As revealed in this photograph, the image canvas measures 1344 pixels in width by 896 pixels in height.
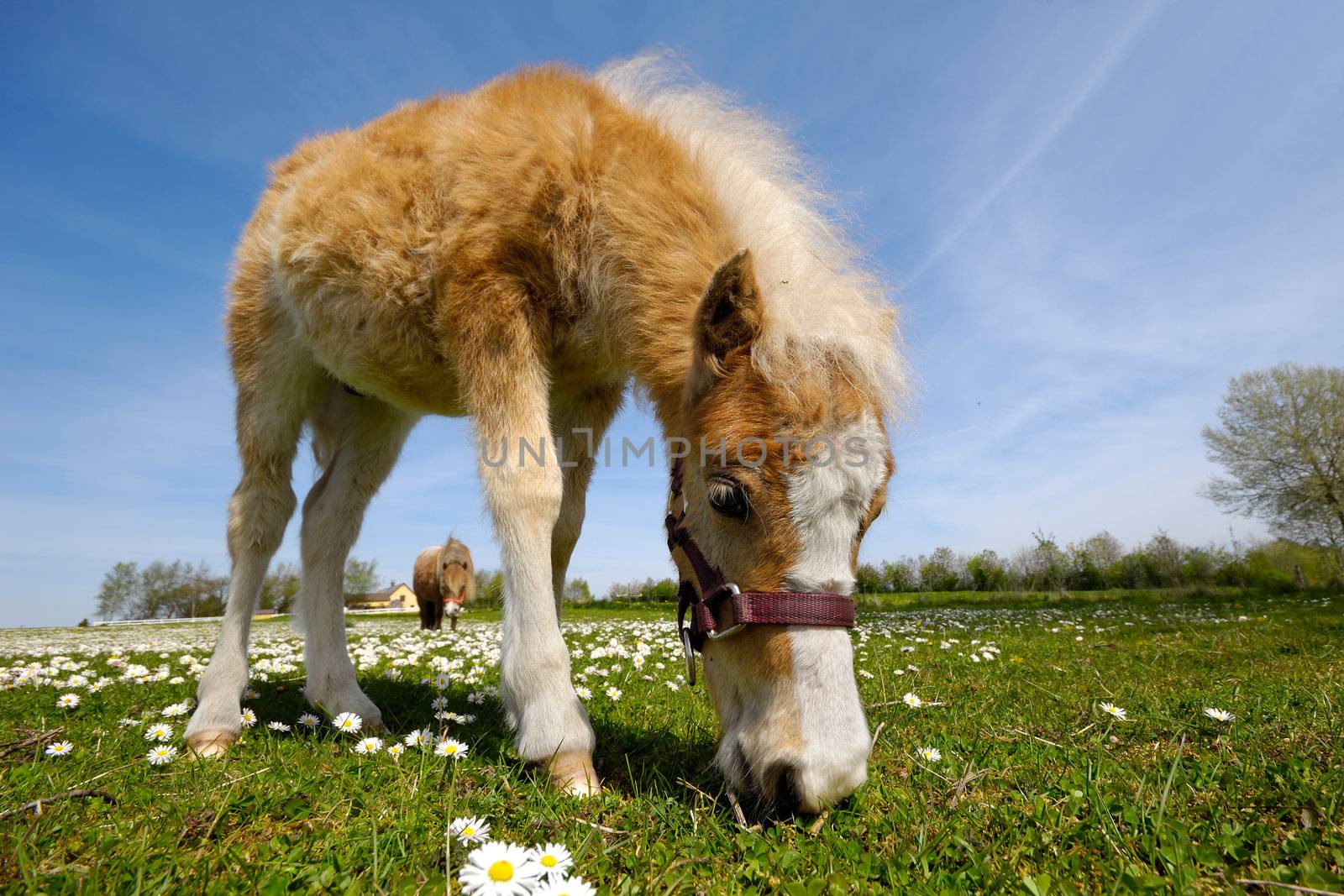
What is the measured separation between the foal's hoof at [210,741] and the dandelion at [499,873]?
96.3 inches

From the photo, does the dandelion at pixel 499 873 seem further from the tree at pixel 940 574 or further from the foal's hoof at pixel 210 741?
the tree at pixel 940 574

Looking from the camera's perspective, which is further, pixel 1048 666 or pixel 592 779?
pixel 1048 666

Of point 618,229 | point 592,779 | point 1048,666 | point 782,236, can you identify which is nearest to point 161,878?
point 592,779

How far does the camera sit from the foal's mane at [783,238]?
271 centimetres

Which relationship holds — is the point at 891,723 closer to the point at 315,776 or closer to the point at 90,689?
the point at 315,776

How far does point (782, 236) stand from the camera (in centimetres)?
315

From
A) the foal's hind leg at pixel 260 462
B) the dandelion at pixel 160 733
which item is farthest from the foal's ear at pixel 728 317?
the dandelion at pixel 160 733

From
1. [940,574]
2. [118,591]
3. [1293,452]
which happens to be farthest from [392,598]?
[1293,452]

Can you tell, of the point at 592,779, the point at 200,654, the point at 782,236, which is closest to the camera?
the point at 592,779

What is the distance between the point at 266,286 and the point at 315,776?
3.31 m

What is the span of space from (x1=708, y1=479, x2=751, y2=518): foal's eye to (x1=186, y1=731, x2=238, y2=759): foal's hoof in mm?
2809

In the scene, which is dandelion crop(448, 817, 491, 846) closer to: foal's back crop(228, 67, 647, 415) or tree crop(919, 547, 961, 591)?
foal's back crop(228, 67, 647, 415)

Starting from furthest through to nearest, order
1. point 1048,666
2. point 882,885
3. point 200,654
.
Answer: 1. point 200,654
2. point 1048,666
3. point 882,885

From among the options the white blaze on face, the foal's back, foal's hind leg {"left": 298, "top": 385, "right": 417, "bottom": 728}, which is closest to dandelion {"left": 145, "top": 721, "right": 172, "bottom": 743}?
foal's hind leg {"left": 298, "top": 385, "right": 417, "bottom": 728}
